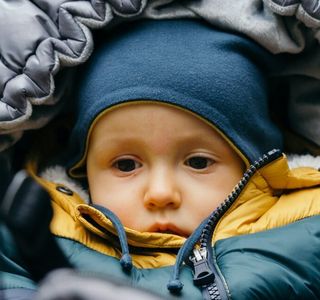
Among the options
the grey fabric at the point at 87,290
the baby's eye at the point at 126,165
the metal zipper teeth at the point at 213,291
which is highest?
the grey fabric at the point at 87,290

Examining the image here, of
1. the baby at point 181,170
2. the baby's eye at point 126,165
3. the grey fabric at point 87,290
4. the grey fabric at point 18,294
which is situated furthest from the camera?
the baby's eye at point 126,165

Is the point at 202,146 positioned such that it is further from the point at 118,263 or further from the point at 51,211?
the point at 51,211

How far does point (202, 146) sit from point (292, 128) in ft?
0.80

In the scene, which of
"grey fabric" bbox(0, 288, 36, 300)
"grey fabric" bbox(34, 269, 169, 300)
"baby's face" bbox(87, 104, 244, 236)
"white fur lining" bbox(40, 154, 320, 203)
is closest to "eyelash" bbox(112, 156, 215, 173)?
"baby's face" bbox(87, 104, 244, 236)

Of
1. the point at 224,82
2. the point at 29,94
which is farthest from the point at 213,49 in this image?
the point at 29,94

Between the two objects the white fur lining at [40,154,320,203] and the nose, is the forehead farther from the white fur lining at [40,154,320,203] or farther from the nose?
the white fur lining at [40,154,320,203]

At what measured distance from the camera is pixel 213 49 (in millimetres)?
1201

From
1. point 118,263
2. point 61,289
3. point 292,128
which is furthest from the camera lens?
point 292,128

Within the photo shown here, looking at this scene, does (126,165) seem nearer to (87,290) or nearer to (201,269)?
(201,269)

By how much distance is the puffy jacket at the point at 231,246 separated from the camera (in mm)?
1043

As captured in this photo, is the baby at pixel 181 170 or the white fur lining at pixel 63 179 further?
the white fur lining at pixel 63 179

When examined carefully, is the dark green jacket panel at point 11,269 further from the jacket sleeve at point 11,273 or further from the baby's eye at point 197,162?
the baby's eye at point 197,162

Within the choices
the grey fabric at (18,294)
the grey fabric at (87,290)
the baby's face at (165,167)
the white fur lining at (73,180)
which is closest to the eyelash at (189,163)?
the baby's face at (165,167)

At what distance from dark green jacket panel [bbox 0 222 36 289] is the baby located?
2cm
